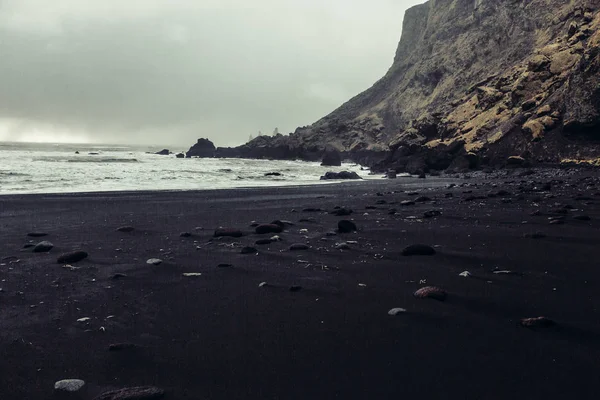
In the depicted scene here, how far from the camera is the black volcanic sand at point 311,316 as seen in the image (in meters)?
2.54

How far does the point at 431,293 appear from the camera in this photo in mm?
3949

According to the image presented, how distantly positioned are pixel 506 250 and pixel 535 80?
35387mm

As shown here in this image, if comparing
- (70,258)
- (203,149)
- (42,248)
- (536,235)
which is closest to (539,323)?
(536,235)

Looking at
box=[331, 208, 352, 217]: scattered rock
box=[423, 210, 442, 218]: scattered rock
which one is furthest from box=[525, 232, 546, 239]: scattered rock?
box=[331, 208, 352, 217]: scattered rock

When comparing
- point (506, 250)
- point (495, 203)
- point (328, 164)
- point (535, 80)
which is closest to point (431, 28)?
point (328, 164)

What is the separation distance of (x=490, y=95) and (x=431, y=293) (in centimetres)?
4134

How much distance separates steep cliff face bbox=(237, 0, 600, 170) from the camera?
28.5 m

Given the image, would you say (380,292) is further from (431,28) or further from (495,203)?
(431,28)

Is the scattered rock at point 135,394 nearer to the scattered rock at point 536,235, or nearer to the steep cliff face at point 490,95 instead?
the scattered rock at point 536,235

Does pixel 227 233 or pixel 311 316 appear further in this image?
pixel 227 233

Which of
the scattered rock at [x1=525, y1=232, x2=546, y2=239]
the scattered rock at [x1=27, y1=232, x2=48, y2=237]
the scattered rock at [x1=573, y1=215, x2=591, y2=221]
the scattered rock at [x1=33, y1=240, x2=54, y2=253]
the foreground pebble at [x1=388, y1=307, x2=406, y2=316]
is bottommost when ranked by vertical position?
the scattered rock at [x1=27, y1=232, x2=48, y2=237]

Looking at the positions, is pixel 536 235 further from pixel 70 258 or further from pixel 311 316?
pixel 70 258

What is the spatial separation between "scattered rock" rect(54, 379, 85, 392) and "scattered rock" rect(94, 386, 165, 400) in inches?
9.1

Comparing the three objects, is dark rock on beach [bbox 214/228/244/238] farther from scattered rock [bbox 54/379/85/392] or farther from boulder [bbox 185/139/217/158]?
boulder [bbox 185/139/217/158]
